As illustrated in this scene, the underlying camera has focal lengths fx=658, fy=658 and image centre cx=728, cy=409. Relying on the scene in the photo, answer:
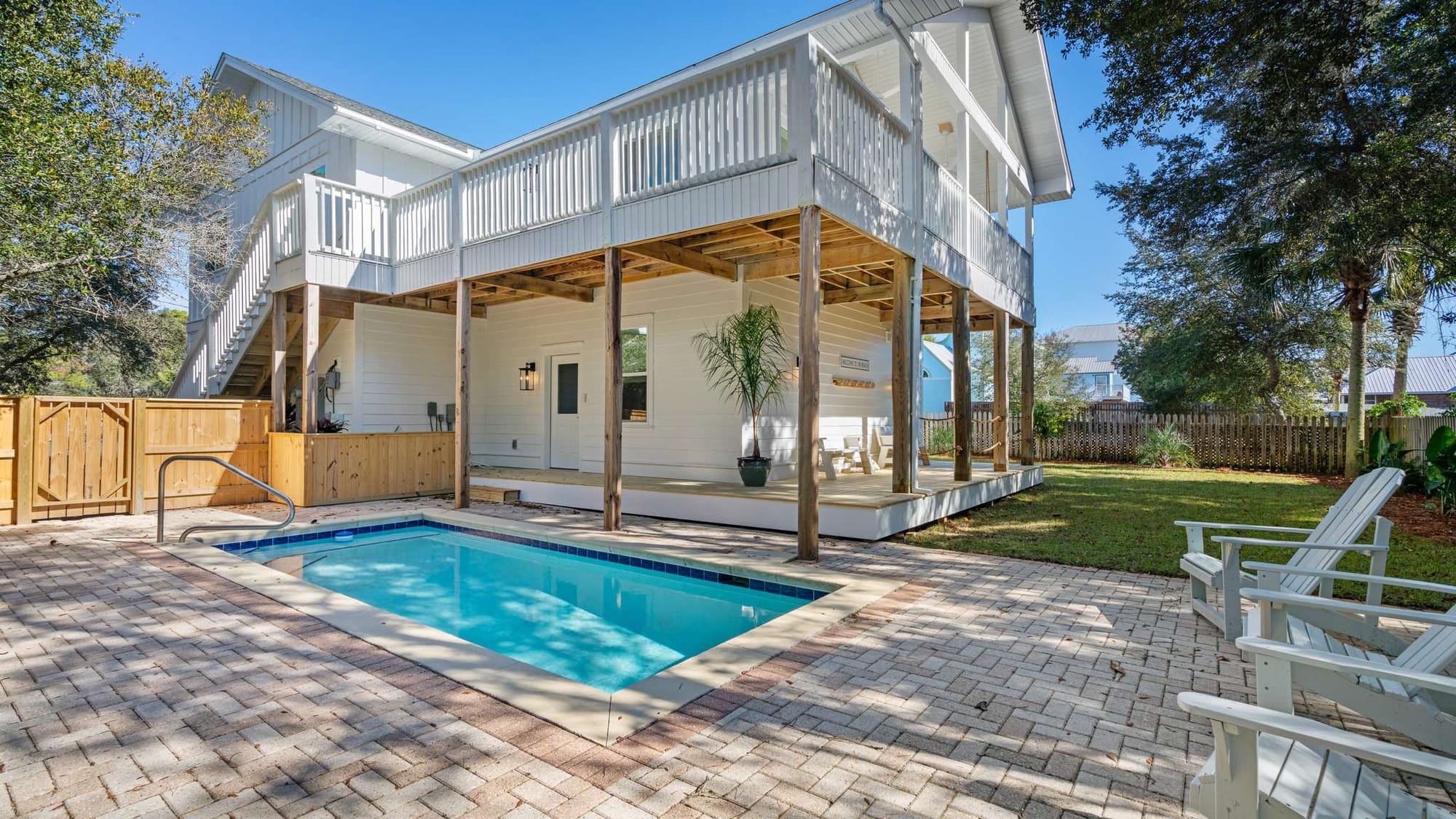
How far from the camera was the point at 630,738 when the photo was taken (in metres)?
2.50

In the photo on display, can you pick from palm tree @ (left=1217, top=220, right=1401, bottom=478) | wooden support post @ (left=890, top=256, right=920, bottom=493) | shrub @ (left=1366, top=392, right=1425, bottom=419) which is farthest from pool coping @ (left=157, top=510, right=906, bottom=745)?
shrub @ (left=1366, top=392, right=1425, bottom=419)

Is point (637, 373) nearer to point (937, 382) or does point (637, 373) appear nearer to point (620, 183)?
point (620, 183)

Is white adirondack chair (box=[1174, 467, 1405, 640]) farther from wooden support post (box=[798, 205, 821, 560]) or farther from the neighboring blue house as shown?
the neighboring blue house

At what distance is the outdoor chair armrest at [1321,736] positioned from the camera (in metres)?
1.25

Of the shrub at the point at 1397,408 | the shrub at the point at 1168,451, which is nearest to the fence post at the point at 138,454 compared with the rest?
the shrub at the point at 1168,451

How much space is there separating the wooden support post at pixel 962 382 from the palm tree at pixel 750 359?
7.50ft

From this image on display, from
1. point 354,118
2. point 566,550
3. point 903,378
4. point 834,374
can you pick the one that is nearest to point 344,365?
point 354,118

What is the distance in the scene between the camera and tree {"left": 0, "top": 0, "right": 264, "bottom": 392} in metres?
7.59

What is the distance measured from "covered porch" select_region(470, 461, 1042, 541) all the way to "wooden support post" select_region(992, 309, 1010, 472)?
1.01 ft

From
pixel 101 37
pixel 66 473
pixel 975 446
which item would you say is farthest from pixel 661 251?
pixel 975 446

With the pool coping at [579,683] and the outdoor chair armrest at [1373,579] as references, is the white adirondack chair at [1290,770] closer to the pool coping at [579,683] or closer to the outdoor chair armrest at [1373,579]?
the outdoor chair armrest at [1373,579]

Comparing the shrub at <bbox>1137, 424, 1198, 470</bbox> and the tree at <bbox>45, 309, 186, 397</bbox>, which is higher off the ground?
the tree at <bbox>45, 309, 186, 397</bbox>

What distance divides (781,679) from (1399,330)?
20.3 metres

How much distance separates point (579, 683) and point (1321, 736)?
2717 mm
